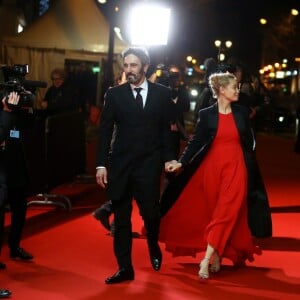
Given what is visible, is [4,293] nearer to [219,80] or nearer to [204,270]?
[204,270]

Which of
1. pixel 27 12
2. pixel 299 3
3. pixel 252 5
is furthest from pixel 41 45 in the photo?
pixel 252 5

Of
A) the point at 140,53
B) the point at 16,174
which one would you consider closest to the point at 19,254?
the point at 16,174

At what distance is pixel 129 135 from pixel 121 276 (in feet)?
3.94

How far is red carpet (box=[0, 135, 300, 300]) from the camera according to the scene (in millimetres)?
5531

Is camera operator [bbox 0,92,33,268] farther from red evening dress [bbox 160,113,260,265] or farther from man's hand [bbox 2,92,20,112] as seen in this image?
red evening dress [bbox 160,113,260,265]

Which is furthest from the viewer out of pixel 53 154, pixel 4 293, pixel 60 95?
pixel 60 95

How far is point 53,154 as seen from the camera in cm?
941

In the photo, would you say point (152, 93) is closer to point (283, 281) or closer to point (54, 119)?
point (283, 281)

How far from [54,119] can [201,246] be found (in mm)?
3860

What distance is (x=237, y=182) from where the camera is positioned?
6020 millimetres

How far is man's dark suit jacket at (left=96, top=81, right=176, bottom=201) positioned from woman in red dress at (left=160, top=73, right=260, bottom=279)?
9.7 inches

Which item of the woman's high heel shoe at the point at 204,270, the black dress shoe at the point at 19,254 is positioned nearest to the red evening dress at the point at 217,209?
the woman's high heel shoe at the point at 204,270

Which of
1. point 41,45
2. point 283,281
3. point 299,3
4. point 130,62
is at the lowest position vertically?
point 283,281

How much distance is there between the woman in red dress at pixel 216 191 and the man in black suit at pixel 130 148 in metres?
0.26
